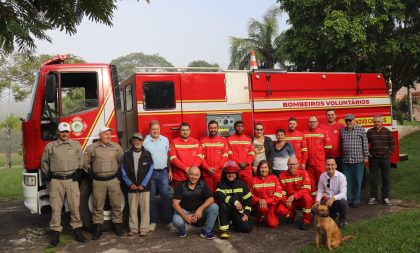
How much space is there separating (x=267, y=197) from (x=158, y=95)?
2.61 metres

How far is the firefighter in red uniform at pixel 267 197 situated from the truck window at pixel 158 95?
1.99m

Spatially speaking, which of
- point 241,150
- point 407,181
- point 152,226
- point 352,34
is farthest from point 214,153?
point 352,34

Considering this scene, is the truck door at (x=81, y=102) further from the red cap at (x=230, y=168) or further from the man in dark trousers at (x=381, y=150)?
the man in dark trousers at (x=381, y=150)

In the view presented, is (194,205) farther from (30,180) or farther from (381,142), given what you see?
(381,142)

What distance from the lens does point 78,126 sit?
6.27m

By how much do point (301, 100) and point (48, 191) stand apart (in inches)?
196

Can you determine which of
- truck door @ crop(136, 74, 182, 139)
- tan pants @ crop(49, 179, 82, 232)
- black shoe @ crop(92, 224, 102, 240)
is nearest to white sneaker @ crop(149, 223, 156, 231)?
black shoe @ crop(92, 224, 102, 240)

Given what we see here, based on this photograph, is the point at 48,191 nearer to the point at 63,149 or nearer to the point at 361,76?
the point at 63,149

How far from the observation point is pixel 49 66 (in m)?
6.34

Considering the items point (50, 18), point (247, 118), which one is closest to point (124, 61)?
point (247, 118)

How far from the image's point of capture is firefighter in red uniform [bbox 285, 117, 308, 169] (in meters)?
7.26

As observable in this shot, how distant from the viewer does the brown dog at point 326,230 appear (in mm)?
4812

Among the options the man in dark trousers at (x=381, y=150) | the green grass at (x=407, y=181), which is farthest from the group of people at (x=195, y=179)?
the green grass at (x=407, y=181)

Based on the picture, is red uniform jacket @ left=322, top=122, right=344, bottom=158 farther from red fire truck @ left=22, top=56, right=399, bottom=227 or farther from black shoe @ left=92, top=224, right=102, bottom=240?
black shoe @ left=92, top=224, right=102, bottom=240
